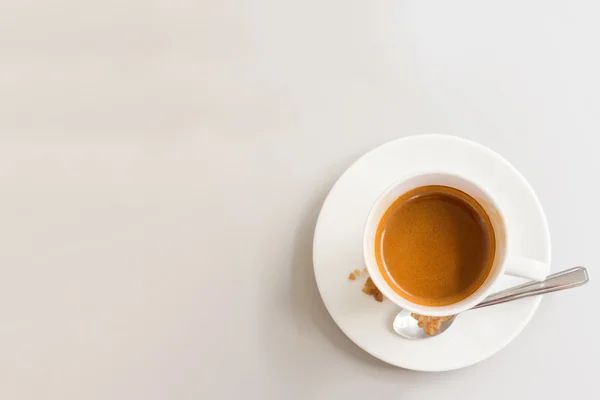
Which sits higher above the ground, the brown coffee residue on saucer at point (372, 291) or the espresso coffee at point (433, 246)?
the espresso coffee at point (433, 246)

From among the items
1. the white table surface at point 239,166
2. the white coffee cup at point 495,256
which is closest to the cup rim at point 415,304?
the white coffee cup at point 495,256

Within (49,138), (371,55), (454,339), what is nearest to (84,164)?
(49,138)

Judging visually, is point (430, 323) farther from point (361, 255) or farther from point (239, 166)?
point (239, 166)

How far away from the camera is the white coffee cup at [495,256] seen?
71 cm

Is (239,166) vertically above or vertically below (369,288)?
above

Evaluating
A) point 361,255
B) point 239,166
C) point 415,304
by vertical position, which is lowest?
point 415,304

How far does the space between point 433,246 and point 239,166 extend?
37 cm

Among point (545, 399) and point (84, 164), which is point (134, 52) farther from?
point (545, 399)

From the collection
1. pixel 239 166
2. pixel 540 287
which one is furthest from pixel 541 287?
pixel 239 166

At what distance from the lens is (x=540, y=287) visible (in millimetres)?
Answer: 784

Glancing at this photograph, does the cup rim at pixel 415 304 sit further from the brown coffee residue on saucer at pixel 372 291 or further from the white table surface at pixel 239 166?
the white table surface at pixel 239 166

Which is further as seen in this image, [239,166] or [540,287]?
[239,166]

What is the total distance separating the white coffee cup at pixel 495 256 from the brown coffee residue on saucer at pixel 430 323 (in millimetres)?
95

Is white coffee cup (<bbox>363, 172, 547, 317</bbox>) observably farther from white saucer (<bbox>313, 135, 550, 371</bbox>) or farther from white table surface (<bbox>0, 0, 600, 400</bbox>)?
white table surface (<bbox>0, 0, 600, 400</bbox>)
